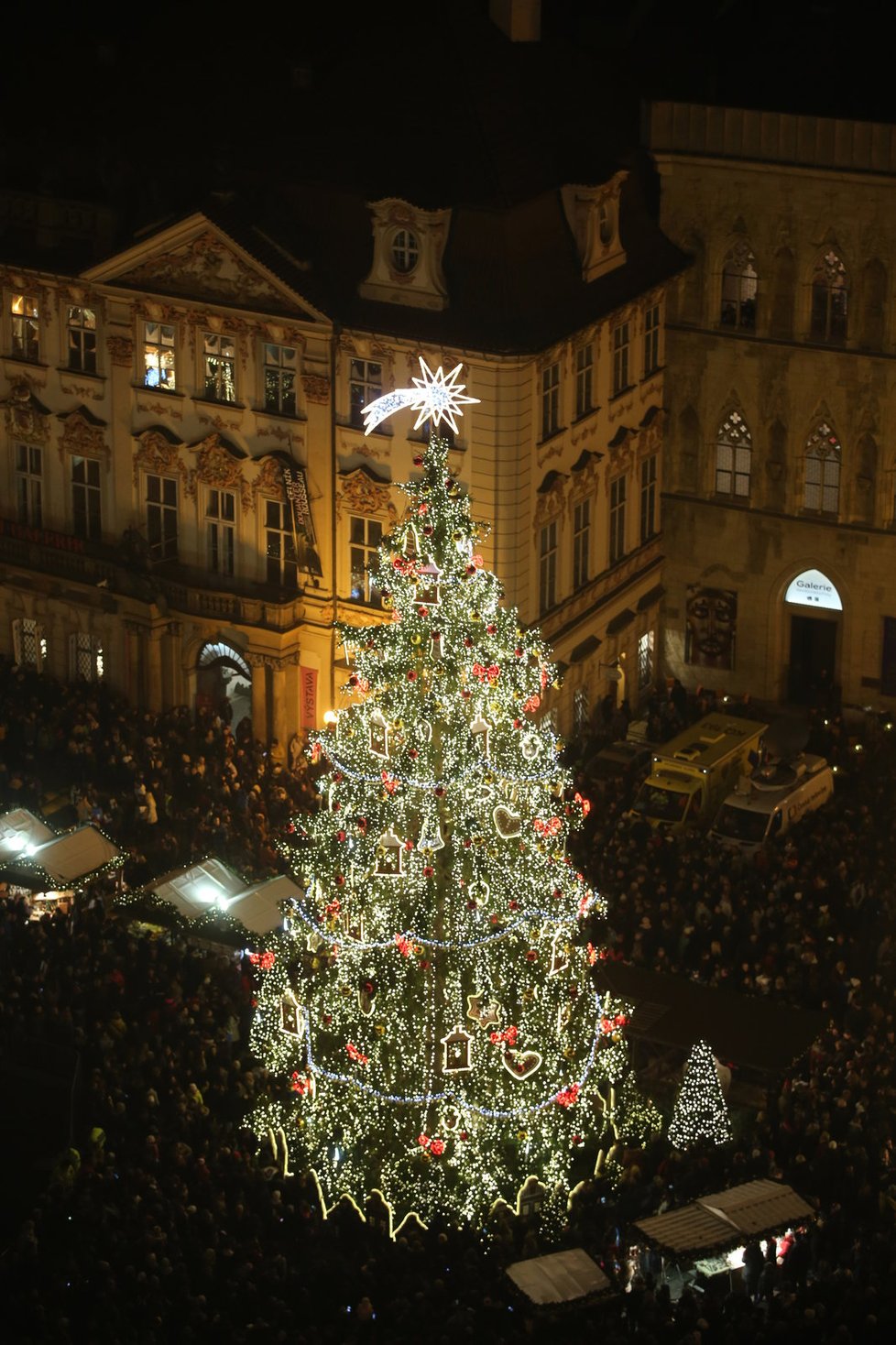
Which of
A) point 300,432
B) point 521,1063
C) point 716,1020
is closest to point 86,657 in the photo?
point 300,432

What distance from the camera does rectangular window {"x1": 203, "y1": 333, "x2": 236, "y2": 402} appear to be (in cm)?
7462

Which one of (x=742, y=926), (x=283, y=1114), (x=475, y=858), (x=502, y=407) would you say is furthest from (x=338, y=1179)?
(x=502, y=407)

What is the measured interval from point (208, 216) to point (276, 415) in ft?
17.1

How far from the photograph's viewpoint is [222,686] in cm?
7738

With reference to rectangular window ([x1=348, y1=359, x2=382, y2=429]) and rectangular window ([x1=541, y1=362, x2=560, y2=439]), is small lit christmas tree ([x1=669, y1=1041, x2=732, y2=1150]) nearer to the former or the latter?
rectangular window ([x1=541, y1=362, x2=560, y2=439])

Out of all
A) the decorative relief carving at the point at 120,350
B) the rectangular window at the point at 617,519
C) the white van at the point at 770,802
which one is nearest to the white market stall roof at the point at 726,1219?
the white van at the point at 770,802

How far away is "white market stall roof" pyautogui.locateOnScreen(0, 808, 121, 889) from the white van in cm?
1414

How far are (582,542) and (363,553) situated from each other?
19.2 feet

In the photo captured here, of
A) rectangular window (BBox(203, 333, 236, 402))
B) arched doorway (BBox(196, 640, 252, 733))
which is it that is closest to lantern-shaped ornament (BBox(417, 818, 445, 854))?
arched doorway (BBox(196, 640, 252, 733))

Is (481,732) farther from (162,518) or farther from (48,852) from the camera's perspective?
(162,518)

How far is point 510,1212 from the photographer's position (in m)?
53.7

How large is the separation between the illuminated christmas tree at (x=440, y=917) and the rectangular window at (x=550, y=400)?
19794mm

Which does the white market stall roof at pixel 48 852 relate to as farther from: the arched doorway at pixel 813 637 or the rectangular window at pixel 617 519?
the arched doorway at pixel 813 637

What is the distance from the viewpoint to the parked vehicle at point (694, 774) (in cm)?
7131
